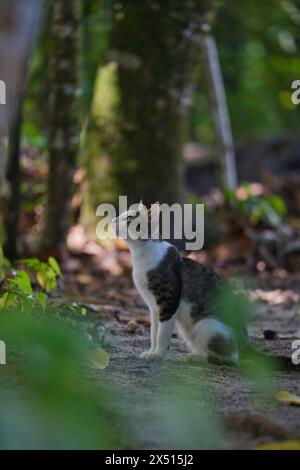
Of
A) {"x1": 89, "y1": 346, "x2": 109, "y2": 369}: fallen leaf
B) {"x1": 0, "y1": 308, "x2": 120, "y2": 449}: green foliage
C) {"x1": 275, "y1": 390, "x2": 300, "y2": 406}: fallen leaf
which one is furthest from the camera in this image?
{"x1": 275, "y1": 390, "x2": 300, "y2": 406}: fallen leaf

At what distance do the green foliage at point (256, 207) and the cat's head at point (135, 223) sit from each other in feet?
16.5

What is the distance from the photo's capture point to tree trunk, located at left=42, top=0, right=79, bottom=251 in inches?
272

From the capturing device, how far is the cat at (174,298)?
4.50 meters

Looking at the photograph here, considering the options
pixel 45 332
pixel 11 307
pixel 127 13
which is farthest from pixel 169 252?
pixel 127 13

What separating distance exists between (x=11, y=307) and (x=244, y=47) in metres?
11.4

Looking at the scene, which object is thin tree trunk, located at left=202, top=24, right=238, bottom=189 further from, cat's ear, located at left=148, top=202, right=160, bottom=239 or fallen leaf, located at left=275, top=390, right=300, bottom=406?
fallen leaf, located at left=275, top=390, right=300, bottom=406

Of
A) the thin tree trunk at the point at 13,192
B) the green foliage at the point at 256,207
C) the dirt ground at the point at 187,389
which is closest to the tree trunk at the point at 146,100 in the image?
the green foliage at the point at 256,207

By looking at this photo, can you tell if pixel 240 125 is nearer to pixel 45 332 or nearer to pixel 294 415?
pixel 294 415

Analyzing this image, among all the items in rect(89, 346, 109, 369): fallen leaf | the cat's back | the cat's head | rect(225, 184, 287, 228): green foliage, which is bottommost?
rect(89, 346, 109, 369): fallen leaf

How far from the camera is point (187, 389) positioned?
12.0ft

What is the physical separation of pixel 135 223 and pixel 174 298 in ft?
1.59

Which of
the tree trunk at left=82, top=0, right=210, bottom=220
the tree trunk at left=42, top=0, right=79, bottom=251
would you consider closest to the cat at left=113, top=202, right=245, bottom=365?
the tree trunk at left=42, top=0, right=79, bottom=251

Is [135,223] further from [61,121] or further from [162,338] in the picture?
[61,121]

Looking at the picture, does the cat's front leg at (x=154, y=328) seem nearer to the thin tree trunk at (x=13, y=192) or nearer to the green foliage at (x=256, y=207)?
the thin tree trunk at (x=13, y=192)
